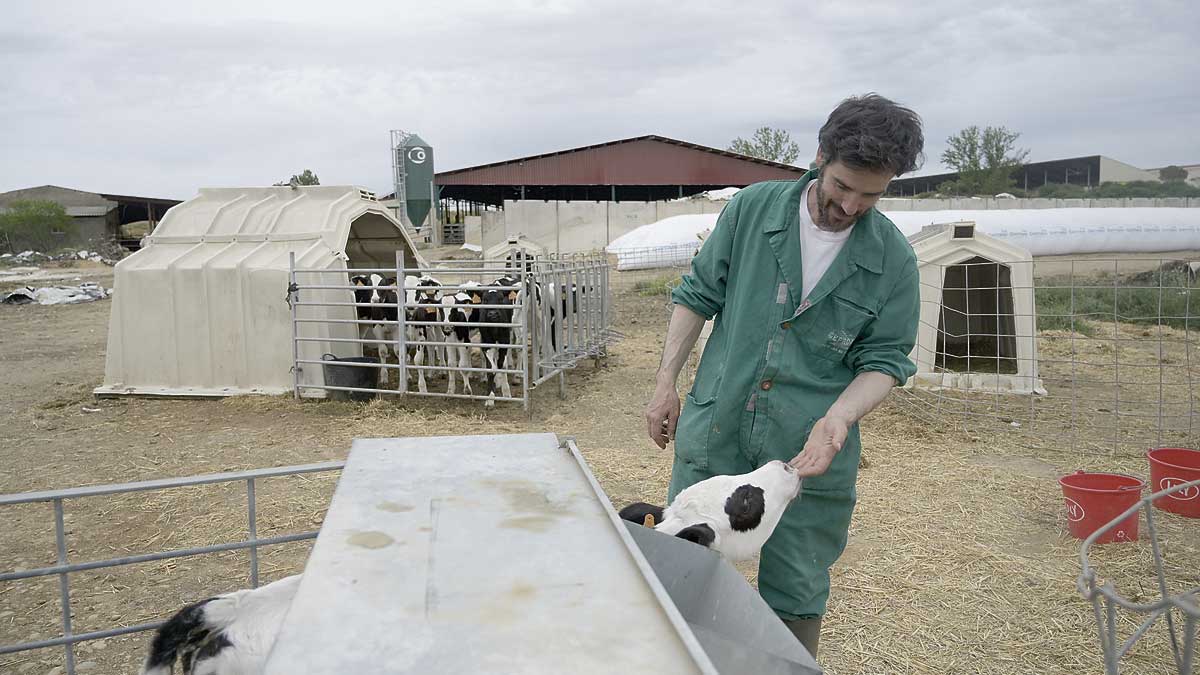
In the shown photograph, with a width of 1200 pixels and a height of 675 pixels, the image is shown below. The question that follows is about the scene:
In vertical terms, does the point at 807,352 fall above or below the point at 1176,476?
above

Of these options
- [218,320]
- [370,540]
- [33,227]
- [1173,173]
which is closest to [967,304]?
[218,320]

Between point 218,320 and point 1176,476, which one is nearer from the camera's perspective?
point 1176,476

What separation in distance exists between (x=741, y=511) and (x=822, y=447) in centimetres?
28

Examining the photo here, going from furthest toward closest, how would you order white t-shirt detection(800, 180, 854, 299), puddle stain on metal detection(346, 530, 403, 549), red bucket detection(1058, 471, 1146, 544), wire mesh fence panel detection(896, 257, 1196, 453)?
wire mesh fence panel detection(896, 257, 1196, 453)
red bucket detection(1058, 471, 1146, 544)
white t-shirt detection(800, 180, 854, 299)
puddle stain on metal detection(346, 530, 403, 549)

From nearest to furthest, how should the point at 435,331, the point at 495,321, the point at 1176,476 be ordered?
the point at 1176,476
the point at 495,321
the point at 435,331

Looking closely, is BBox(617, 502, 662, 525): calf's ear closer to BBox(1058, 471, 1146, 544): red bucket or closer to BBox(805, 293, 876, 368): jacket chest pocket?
BBox(805, 293, 876, 368): jacket chest pocket

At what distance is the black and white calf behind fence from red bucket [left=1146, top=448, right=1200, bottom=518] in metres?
5.10

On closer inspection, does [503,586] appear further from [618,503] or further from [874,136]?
[618,503]

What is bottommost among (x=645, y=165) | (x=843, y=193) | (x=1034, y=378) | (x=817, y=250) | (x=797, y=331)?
(x=1034, y=378)

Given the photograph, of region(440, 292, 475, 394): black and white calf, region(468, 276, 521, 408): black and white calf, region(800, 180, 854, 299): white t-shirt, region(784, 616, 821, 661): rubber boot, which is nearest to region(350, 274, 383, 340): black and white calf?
region(440, 292, 475, 394): black and white calf

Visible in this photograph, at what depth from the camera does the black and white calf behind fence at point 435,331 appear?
8266 millimetres

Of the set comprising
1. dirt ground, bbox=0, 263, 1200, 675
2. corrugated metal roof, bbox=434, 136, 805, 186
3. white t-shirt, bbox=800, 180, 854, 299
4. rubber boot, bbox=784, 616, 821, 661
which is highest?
corrugated metal roof, bbox=434, 136, 805, 186

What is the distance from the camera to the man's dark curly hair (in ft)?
6.65

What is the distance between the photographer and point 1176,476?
16.1 ft
